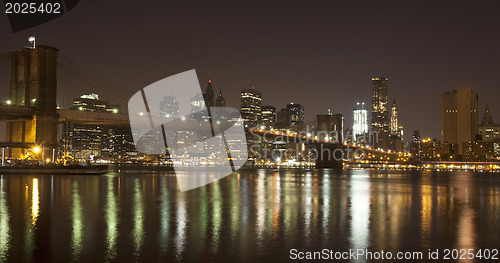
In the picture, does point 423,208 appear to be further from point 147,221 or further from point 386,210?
point 147,221

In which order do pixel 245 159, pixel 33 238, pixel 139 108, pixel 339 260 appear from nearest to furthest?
pixel 339 260 < pixel 33 238 < pixel 139 108 < pixel 245 159

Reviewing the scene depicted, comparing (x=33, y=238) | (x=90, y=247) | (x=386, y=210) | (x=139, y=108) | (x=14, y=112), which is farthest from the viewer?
(x=139, y=108)

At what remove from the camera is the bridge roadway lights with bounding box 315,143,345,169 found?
3585 inches

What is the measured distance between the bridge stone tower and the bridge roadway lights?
174ft

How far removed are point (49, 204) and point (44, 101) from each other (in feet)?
108

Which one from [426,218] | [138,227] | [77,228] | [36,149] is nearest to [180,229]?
[138,227]

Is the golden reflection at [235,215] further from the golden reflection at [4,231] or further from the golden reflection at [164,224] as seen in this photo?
the golden reflection at [4,231]

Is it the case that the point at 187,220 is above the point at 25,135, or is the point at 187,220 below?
below

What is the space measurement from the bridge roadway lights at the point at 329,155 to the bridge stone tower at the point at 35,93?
2093 inches

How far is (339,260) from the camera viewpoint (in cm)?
995

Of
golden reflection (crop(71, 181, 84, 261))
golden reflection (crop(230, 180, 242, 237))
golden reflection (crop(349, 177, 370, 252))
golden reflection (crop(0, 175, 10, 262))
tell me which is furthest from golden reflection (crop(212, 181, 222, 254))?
golden reflection (crop(0, 175, 10, 262))

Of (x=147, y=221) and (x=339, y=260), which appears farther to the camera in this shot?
(x=147, y=221)

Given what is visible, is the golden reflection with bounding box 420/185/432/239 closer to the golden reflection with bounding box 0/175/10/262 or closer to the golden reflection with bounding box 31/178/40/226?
the golden reflection with bounding box 0/175/10/262

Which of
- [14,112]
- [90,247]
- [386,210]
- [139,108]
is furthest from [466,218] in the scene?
[139,108]
